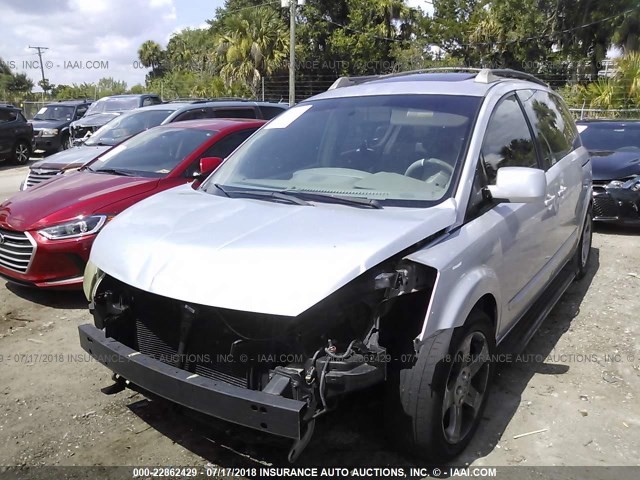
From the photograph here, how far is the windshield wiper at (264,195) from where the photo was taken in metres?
3.14

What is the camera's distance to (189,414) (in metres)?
2.67

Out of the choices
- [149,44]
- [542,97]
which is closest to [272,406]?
[542,97]

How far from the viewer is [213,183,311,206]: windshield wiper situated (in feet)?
10.3

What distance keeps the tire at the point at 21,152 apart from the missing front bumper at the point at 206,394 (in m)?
15.5

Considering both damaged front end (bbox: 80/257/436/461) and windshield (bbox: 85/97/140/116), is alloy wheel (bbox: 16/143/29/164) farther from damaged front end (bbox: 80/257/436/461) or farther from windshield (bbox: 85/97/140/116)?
damaged front end (bbox: 80/257/436/461)

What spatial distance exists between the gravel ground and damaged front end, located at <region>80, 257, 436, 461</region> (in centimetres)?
25

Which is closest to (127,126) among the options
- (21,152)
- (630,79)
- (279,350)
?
(21,152)

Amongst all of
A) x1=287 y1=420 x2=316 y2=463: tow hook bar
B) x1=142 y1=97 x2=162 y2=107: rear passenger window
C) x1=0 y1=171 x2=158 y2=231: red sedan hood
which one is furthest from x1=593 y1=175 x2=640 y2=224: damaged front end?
x1=142 y1=97 x2=162 y2=107: rear passenger window

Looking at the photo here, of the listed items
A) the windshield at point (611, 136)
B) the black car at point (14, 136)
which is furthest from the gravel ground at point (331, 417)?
the black car at point (14, 136)

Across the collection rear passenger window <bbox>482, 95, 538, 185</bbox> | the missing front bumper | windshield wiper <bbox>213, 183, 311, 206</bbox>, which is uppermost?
rear passenger window <bbox>482, 95, 538, 185</bbox>

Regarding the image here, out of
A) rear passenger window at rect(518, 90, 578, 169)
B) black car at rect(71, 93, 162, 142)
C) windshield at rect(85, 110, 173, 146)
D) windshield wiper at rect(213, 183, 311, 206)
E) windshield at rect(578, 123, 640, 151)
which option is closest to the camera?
windshield wiper at rect(213, 183, 311, 206)

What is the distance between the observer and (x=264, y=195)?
10.8 ft

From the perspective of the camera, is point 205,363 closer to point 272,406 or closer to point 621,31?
point 272,406

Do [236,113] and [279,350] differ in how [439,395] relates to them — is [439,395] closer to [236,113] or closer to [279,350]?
[279,350]
